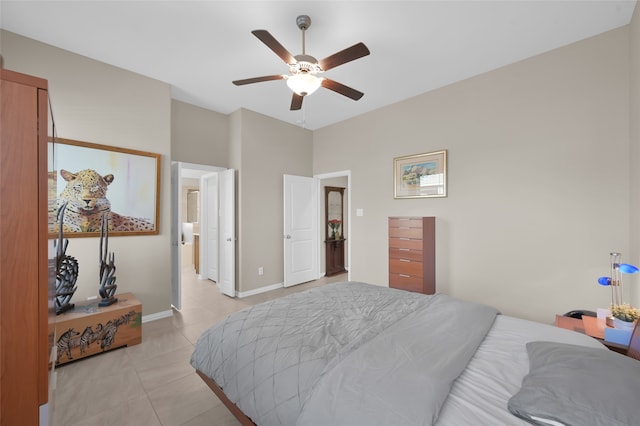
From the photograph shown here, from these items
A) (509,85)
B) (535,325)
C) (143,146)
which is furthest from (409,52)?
(143,146)

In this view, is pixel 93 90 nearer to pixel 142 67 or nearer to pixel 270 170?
pixel 142 67

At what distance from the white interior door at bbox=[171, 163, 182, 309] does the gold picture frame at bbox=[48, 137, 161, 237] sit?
328 millimetres

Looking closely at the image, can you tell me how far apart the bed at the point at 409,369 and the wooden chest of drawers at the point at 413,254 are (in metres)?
1.43

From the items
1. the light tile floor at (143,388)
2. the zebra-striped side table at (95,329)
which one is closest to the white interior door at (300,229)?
the light tile floor at (143,388)

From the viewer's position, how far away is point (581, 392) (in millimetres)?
914

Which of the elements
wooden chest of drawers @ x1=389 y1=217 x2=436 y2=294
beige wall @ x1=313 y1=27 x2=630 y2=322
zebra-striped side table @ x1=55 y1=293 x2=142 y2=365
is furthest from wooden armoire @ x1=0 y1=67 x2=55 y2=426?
beige wall @ x1=313 y1=27 x2=630 y2=322

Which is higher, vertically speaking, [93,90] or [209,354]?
[93,90]

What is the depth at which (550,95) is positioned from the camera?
2736mm

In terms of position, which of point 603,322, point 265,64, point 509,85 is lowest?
point 603,322

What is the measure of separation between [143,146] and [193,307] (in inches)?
87.8

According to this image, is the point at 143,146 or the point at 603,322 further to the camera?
the point at 143,146

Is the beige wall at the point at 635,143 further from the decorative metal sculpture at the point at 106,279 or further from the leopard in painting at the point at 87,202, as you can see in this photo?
the leopard in painting at the point at 87,202

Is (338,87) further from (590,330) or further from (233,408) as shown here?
(590,330)

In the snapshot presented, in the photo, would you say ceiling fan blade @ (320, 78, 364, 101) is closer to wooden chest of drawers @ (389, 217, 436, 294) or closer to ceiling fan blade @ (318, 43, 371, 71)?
ceiling fan blade @ (318, 43, 371, 71)
